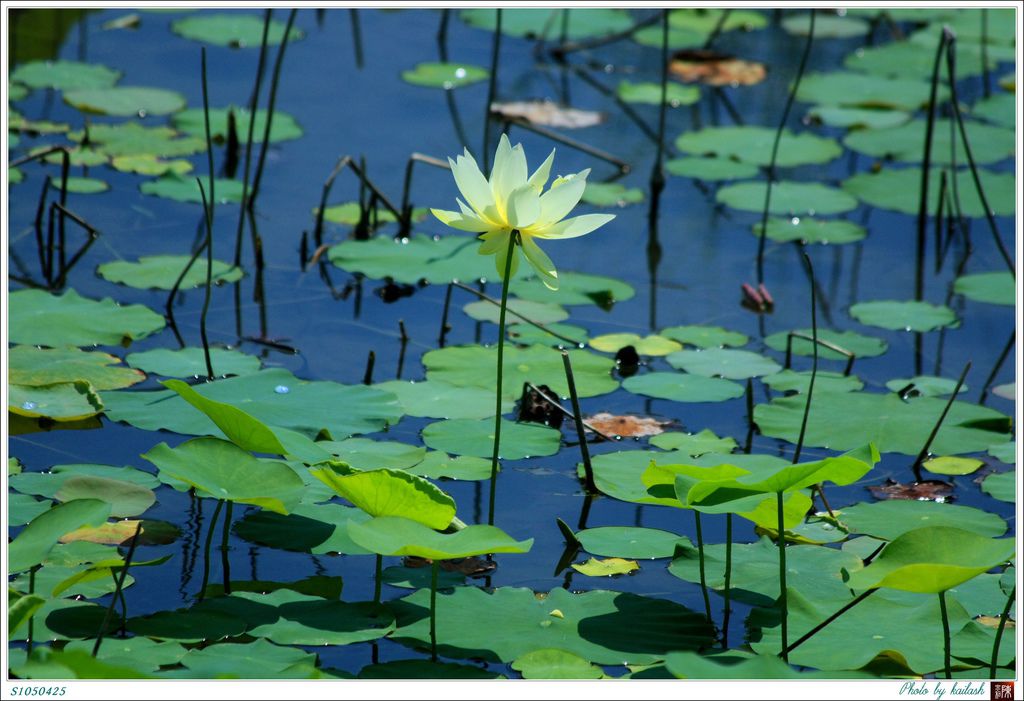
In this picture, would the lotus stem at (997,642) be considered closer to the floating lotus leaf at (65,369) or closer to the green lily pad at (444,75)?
the floating lotus leaf at (65,369)

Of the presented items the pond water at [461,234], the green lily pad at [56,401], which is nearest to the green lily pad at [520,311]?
the pond water at [461,234]

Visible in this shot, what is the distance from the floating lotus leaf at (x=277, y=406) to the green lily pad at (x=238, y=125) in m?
1.92

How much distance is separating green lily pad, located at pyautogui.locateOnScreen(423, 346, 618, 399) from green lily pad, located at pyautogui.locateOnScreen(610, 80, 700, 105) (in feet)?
7.92

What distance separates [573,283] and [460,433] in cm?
110

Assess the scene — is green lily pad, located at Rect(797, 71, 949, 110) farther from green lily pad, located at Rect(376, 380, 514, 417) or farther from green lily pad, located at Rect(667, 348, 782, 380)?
green lily pad, located at Rect(376, 380, 514, 417)

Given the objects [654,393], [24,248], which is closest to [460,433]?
[654,393]

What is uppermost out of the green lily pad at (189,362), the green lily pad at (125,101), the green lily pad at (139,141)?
the green lily pad at (125,101)

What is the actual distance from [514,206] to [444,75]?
3.46 metres

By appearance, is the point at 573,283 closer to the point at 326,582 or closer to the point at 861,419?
the point at 861,419

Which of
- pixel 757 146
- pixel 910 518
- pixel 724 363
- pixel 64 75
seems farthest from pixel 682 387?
pixel 64 75

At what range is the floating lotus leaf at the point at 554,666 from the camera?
188 centimetres

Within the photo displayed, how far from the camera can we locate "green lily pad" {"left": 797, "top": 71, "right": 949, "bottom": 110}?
5.37 meters

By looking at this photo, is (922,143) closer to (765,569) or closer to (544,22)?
(544,22)

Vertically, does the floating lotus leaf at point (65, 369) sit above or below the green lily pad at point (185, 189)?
below
